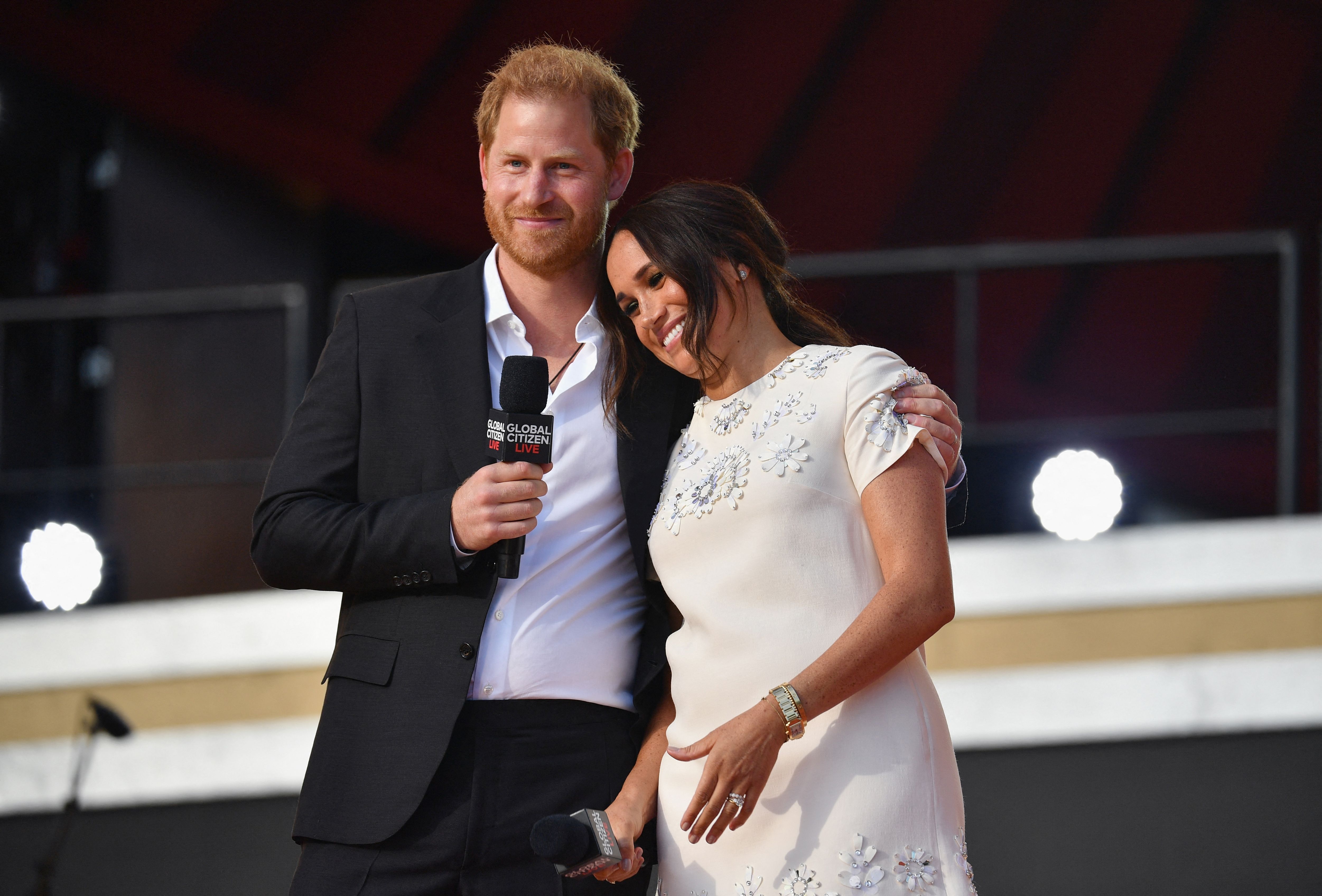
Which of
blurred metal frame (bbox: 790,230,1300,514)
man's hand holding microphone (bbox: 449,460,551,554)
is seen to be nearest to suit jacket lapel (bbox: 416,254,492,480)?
man's hand holding microphone (bbox: 449,460,551,554)

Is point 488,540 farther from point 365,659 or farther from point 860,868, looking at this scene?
point 860,868

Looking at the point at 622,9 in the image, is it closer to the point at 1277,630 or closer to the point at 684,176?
the point at 684,176

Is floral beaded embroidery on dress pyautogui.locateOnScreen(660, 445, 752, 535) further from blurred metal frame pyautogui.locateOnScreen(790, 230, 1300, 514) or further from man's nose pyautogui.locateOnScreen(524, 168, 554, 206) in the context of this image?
blurred metal frame pyautogui.locateOnScreen(790, 230, 1300, 514)

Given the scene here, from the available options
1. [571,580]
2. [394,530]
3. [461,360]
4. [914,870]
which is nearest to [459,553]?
[394,530]

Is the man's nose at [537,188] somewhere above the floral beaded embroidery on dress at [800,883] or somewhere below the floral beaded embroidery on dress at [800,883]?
above

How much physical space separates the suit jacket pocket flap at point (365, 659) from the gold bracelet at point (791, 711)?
557 millimetres

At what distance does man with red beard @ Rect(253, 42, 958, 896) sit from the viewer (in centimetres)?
162

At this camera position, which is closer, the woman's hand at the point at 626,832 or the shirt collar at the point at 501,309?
the woman's hand at the point at 626,832

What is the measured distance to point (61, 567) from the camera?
3.46 m

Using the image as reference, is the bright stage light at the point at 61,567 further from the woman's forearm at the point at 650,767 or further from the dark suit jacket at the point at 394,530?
the woman's forearm at the point at 650,767

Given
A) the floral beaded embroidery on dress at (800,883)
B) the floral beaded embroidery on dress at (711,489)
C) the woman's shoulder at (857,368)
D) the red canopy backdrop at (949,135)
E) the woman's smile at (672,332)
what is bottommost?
the floral beaded embroidery on dress at (800,883)

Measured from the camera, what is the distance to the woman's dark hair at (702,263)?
170cm

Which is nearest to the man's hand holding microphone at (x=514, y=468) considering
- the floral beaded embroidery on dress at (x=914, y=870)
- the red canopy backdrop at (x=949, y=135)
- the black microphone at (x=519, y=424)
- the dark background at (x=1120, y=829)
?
the black microphone at (x=519, y=424)

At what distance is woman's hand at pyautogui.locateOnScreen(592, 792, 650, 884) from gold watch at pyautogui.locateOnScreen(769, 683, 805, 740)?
269 millimetres
